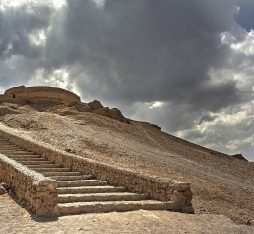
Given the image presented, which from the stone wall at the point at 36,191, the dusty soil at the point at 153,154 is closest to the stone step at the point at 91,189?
the stone wall at the point at 36,191

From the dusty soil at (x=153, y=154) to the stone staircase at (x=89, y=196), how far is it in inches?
69.0

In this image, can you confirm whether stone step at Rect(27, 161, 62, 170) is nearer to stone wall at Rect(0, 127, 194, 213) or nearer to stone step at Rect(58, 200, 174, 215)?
stone wall at Rect(0, 127, 194, 213)

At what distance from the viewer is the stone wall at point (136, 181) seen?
10336 millimetres

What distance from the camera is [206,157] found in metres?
24.0

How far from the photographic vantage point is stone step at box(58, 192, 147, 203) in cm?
955

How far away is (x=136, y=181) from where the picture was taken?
11.2m

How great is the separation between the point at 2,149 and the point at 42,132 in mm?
4739

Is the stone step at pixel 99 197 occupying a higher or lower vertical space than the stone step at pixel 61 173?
lower

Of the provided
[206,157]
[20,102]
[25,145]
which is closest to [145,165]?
[25,145]

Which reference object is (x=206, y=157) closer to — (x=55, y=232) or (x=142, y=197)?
(x=142, y=197)

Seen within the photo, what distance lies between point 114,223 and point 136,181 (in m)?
3.04

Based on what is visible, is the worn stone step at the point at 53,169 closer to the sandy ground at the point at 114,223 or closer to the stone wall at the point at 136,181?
the stone wall at the point at 136,181

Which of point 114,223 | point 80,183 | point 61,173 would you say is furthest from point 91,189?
point 114,223

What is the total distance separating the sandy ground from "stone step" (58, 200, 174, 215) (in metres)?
0.28
